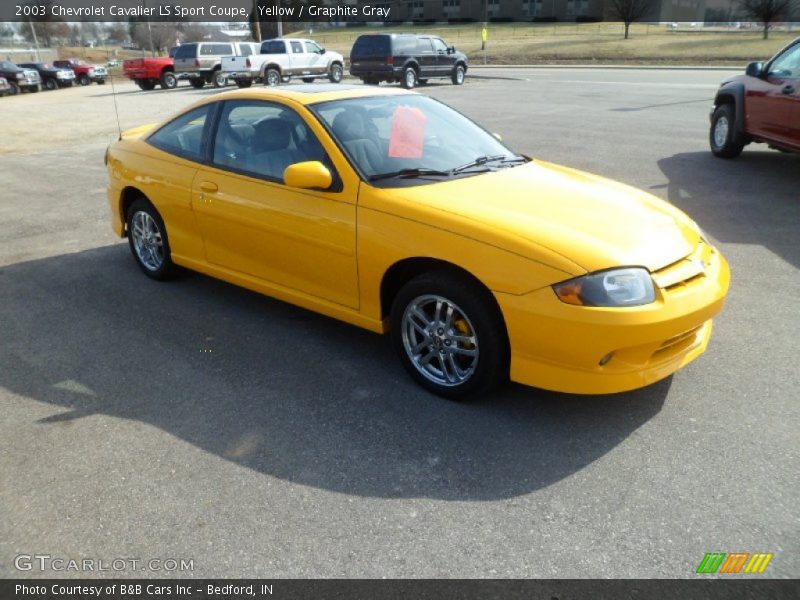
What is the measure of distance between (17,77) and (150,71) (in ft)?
25.4

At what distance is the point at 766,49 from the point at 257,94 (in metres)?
39.9

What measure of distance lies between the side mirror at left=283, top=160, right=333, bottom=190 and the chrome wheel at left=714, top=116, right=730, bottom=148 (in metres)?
8.23

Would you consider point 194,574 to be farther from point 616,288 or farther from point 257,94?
point 257,94

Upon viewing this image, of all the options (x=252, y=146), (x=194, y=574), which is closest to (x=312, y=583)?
(x=194, y=574)

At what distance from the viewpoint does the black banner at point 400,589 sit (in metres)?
2.39

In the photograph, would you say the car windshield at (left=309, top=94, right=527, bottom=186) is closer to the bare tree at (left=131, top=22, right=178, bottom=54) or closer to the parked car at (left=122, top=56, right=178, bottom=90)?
the parked car at (left=122, top=56, right=178, bottom=90)

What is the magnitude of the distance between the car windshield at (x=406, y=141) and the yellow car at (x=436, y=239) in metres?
0.01

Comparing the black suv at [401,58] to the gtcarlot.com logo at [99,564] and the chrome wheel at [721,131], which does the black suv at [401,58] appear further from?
the gtcarlot.com logo at [99,564]

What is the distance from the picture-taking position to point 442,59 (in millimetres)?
25922

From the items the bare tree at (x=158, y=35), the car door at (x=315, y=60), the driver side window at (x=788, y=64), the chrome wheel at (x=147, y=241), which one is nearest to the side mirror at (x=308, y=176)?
the chrome wheel at (x=147, y=241)

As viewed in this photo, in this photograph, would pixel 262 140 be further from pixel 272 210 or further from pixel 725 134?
pixel 725 134

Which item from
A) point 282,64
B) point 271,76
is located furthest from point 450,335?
point 282,64

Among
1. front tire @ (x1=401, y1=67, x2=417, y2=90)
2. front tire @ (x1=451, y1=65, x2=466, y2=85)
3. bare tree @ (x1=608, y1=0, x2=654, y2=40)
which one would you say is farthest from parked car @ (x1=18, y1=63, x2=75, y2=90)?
bare tree @ (x1=608, y1=0, x2=654, y2=40)

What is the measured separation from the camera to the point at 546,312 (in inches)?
124
